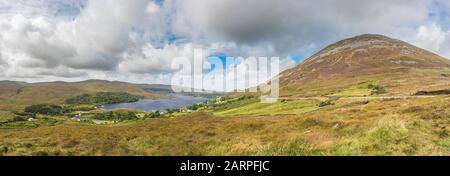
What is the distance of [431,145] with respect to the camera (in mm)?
11422
